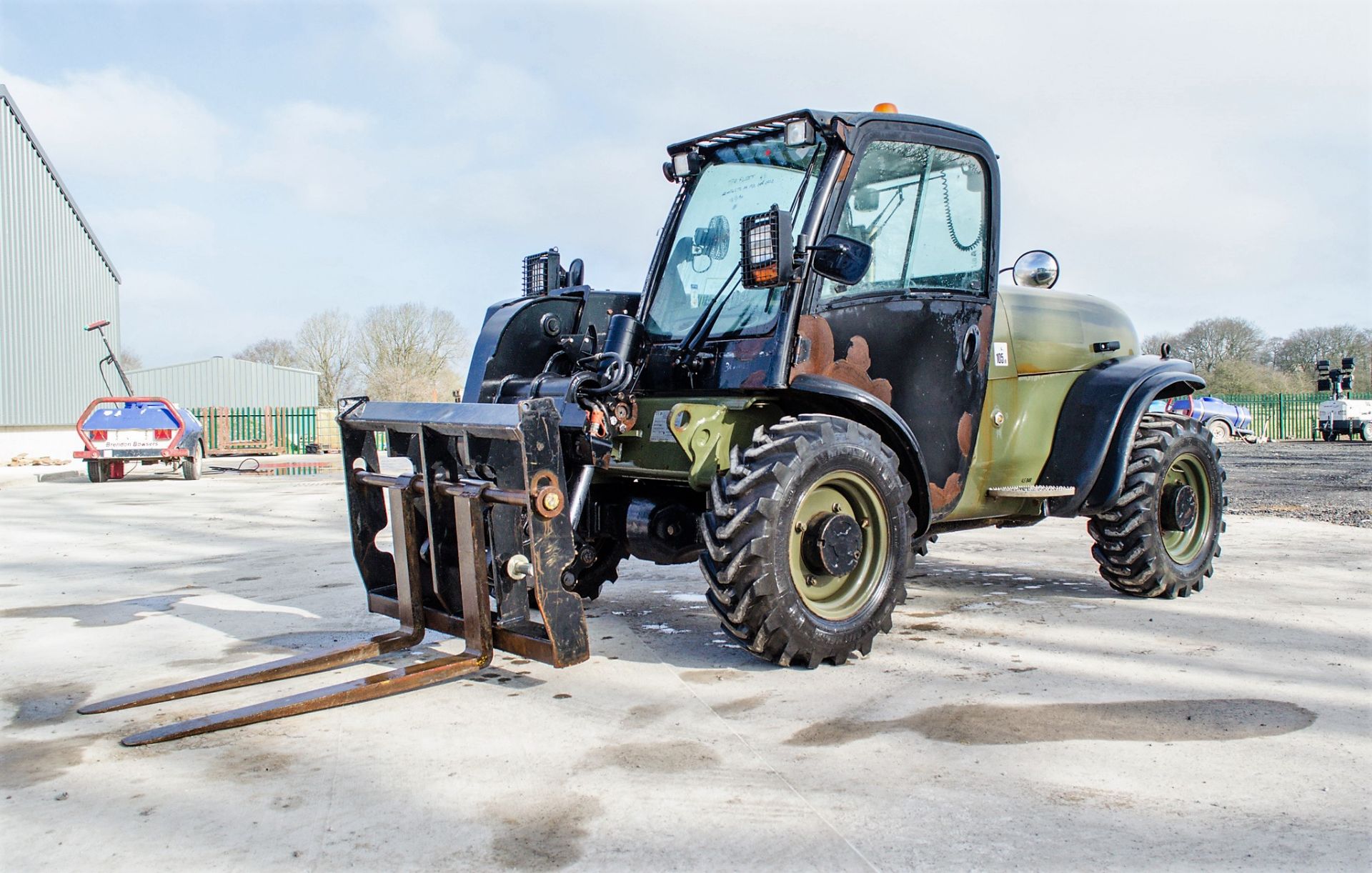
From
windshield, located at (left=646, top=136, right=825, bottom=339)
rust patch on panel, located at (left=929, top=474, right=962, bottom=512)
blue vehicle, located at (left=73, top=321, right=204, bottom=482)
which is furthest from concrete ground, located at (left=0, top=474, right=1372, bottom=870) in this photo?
blue vehicle, located at (left=73, top=321, right=204, bottom=482)

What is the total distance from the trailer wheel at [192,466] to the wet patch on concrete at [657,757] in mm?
17341

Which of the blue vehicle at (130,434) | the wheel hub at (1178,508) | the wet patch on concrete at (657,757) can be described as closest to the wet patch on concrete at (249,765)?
the wet patch on concrete at (657,757)

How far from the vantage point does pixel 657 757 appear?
3.52 m

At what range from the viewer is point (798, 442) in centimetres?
450

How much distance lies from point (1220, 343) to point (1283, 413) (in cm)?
1349

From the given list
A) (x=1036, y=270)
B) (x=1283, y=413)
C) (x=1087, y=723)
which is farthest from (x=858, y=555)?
(x=1283, y=413)

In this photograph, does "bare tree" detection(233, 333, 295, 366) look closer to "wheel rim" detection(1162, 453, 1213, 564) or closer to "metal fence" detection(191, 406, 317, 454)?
"metal fence" detection(191, 406, 317, 454)

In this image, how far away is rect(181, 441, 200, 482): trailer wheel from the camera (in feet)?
61.4

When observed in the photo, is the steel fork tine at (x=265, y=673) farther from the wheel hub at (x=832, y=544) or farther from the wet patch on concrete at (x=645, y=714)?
the wheel hub at (x=832, y=544)

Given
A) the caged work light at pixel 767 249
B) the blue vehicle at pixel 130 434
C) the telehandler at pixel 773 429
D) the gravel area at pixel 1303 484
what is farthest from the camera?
the blue vehicle at pixel 130 434

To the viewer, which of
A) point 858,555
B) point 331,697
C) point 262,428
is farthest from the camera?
point 262,428

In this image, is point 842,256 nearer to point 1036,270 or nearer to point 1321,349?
point 1036,270

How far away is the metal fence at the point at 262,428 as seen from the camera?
105ft

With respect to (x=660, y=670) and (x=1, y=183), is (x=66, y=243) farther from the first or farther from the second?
(x=660, y=670)
